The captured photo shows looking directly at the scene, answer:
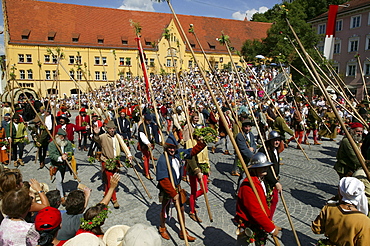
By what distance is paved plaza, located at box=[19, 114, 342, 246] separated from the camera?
18.6 ft

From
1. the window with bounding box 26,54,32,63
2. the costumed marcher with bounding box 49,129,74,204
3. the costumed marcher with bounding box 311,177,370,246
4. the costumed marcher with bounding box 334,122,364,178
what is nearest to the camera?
the costumed marcher with bounding box 311,177,370,246

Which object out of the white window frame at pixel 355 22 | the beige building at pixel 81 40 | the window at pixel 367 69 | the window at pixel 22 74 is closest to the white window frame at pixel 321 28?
the white window frame at pixel 355 22

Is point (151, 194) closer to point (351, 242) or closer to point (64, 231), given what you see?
point (64, 231)

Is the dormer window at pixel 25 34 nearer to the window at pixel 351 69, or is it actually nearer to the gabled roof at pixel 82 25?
the gabled roof at pixel 82 25

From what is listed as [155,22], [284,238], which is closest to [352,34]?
[155,22]

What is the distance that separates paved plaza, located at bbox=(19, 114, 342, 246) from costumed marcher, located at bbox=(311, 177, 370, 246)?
7.42 ft

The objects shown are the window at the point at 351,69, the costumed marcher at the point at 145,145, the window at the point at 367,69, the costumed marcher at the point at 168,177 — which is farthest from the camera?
the window at the point at 351,69

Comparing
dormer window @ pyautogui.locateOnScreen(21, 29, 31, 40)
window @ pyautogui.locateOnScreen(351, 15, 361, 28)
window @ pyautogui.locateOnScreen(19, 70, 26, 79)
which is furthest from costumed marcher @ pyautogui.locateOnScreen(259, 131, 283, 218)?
dormer window @ pyautogui.locateOnScreen(21, 29, 31, 40)

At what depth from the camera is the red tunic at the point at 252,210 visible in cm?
357

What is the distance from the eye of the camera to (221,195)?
7539 millimetres

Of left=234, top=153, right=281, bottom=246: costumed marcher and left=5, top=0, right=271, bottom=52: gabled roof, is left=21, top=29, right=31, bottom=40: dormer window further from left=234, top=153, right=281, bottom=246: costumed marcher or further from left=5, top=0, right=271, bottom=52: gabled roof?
left=234, top=153, right=281, bottom=246: costumed marcher

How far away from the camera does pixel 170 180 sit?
504cm

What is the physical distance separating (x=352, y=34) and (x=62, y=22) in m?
A: 49.4

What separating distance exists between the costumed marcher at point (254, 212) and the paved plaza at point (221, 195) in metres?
1.60
